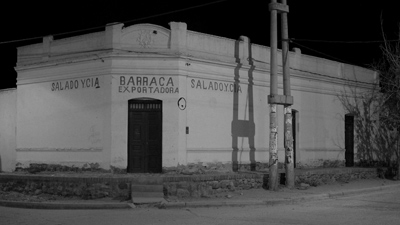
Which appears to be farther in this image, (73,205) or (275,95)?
(275,95)

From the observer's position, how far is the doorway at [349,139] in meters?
24.2

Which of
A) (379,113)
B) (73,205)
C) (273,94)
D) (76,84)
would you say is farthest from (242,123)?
(379,113)

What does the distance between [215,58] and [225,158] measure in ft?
12.5

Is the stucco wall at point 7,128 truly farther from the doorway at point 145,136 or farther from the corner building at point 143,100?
the doorway at point 145,136

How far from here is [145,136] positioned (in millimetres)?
17281

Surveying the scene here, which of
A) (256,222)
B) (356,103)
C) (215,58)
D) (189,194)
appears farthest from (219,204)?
(356,103)

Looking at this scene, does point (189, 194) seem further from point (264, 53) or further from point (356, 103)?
point (356, 103)

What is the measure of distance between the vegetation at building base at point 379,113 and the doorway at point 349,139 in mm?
269

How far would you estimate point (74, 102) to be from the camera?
18.2 meters

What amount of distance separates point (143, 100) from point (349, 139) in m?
11.9

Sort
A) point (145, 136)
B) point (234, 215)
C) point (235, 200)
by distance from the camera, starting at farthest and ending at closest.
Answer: point (145, 136), point (235, 200), point (234, 215)

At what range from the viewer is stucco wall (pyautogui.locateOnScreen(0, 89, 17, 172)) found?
2034cm

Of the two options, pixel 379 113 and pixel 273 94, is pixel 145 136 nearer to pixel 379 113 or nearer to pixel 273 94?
pixel 273 94

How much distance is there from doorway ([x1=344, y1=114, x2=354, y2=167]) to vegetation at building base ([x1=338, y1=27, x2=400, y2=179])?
0.88 ft
